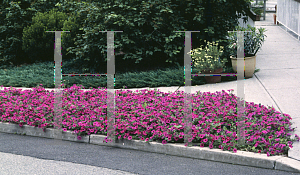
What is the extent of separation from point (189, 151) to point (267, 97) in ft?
9.16

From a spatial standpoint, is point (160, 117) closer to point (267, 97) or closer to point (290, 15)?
point (267, 97)

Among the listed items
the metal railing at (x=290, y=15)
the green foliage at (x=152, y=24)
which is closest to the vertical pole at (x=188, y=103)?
the green foliage at (x=152, y=24)

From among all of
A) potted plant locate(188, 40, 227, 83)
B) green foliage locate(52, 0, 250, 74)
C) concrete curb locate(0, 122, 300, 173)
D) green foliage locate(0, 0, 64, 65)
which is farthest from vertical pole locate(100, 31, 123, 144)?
green foliage locate(0, 0, 64, 65)

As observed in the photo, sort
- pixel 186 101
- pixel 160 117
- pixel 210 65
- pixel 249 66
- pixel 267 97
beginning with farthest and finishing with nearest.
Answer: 1. pixel 249 66
2. pixel 210 65
3. pixel 267 97
4. pixel 186 101
5. pixel 160 117

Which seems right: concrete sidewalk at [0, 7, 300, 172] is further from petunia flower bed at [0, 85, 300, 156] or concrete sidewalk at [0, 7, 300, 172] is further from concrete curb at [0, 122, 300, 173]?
petunia flower bed at [0, 85, 300, 156]

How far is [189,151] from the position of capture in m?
4.82

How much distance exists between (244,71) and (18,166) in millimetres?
5669

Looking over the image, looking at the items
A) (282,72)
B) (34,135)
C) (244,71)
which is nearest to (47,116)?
(34,135)

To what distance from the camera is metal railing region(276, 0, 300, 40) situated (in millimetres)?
12297

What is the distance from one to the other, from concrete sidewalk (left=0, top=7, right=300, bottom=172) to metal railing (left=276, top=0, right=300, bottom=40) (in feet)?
1.76

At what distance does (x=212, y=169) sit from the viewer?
14.4 feet

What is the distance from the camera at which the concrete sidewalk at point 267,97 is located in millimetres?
4438

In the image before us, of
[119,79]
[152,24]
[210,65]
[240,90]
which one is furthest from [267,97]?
[152,24]

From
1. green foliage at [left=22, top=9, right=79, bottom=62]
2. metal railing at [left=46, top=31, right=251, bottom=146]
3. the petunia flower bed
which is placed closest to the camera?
the petunia flower bed
